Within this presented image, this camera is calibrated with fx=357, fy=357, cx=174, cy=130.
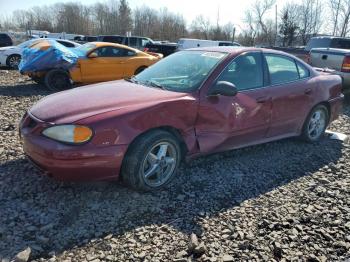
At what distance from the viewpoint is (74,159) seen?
326 centimetres

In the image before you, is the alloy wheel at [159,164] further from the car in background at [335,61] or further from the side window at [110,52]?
the side window at [110,52]

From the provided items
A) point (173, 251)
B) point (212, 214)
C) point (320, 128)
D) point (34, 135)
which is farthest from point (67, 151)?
point (320, 128)

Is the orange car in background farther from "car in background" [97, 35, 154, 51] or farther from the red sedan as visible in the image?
"car in background" [97, 35, 154, 51]

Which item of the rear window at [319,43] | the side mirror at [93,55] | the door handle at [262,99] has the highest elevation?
the rear window at [319,43]

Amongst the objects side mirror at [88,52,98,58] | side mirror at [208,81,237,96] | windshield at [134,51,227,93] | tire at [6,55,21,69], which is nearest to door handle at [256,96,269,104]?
side mirror at [208,81,237,96]

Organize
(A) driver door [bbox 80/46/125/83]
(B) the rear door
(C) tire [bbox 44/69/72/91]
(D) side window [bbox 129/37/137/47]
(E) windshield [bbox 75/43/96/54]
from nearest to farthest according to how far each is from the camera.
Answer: (B) the rear door
(C) tire [bbox 44/69/72/91]
(A) driver door [bbox 80/46/125/83]
(E) windshield [bbox 75/43/96/54]
(D) side window [bbox 129/37/137/47]

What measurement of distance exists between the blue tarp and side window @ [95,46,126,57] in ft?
2.04

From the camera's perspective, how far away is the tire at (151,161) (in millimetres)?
3572

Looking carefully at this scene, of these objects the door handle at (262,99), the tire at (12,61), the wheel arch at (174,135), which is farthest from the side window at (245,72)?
the tire at (12,61)

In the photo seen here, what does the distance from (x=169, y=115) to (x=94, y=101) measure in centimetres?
80

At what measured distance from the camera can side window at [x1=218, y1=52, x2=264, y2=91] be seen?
4.33m

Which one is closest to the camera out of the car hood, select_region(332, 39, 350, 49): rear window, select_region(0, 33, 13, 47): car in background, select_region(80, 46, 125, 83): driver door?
the car hood

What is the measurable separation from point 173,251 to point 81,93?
2.16 meters

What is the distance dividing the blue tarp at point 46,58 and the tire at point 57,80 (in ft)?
0.54
